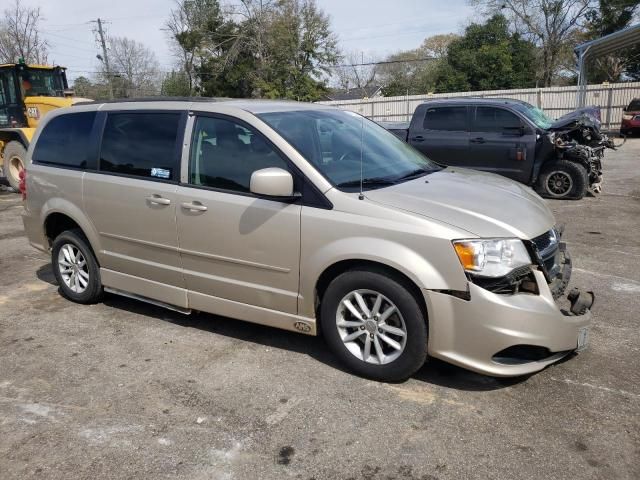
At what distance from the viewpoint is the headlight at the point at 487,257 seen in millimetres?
3180

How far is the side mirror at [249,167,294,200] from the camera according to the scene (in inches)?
138

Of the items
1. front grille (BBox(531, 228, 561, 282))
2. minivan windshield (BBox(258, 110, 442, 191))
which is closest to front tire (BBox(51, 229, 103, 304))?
minivan windshield (BBox(258, 110, 442, 191))

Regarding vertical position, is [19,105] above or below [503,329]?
above

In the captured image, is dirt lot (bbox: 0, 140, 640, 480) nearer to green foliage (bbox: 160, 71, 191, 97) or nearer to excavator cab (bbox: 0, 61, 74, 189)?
excavator cab (bbox: 0, 61, 74, 189)

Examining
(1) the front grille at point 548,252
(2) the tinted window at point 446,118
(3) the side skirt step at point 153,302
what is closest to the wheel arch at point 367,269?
(1) the front grille at point 548,252

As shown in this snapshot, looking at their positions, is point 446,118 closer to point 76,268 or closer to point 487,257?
point 76,268

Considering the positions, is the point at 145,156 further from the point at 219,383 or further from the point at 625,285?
the point at 625,285

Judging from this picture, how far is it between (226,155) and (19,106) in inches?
470

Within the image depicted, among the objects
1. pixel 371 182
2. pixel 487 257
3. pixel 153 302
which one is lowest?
pixel 153 302

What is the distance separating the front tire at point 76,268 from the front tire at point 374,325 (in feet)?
8.11

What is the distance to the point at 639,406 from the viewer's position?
10.7ft

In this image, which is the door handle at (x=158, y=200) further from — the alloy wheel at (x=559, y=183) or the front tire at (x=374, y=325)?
the alloy wheel at (x=559, y=183)

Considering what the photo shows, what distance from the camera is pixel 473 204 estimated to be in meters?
3.56

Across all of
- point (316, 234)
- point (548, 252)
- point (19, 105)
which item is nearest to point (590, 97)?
point (19, 105)
